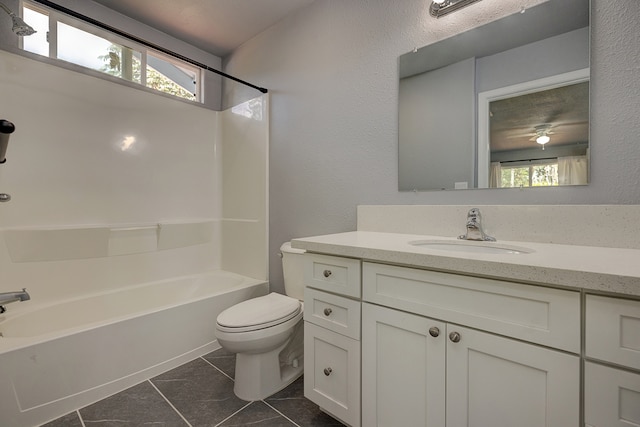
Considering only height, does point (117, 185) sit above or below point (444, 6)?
below

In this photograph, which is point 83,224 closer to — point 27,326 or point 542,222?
point 27,326

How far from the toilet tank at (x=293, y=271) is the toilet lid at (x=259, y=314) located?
0.52ft

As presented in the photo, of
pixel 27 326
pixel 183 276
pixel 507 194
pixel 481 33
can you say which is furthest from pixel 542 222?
pixel 27 326

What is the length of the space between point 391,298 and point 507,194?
0.75m

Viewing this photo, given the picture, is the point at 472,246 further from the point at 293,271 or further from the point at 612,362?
the point at 293,271

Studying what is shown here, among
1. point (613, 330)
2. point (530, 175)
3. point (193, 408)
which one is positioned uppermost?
point (530, 175)

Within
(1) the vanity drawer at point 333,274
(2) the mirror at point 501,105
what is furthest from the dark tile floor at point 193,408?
(2) the mirror at point 501,105

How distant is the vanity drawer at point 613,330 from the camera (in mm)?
668

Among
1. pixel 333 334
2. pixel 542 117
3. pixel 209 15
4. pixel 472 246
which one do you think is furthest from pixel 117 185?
pixel 542 117

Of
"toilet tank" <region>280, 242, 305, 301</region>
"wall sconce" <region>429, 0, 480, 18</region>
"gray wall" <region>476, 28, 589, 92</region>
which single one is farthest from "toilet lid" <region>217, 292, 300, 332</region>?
"wall sconce" <region>429, 0, 480, 18</region>

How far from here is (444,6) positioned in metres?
1.48

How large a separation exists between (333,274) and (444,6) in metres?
1.45

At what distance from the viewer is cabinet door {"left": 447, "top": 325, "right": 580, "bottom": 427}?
29.7 inches

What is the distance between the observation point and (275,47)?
236 cm
